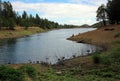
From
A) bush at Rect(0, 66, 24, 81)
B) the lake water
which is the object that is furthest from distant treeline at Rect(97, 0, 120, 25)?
bush at Rect(0, 66, 24, 81)

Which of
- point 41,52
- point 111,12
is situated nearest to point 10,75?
point 41,52

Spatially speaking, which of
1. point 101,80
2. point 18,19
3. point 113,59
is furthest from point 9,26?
point 101,80

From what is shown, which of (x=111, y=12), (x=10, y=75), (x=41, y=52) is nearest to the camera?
(x=10, y=75)

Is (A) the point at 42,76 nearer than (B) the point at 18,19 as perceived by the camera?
Yes

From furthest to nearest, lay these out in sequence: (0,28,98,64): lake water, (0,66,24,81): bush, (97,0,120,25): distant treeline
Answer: (97,0,120,25): distant treeline, (0,28,98,64): lake water, (0,66,24,81): bush

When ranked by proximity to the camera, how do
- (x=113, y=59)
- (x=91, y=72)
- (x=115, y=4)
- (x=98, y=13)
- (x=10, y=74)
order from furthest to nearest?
(x=98, y=13), (x=115, y=4), (x=113, y=59), (x=91, y=72), (x=10, y=74)

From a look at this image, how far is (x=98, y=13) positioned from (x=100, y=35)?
83.9 feet

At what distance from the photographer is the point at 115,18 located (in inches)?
3219

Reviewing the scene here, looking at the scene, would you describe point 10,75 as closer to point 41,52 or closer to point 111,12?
point 41,52

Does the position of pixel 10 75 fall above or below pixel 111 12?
below

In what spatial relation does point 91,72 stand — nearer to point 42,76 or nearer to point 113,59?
point 42,76

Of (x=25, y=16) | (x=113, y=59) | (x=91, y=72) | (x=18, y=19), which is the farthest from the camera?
(x=25, y=16)

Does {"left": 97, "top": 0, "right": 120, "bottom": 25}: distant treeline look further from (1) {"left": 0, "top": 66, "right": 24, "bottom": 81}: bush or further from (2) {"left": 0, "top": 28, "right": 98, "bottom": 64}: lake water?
(1) {"left": 0, "top": 66, "right": 24, "bottom": 81}: bush

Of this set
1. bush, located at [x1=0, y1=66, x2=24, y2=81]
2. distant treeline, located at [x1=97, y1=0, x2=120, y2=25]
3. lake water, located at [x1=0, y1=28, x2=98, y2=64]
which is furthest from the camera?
distant treeline, located at [x1=97, y1=0, x2=120, y2=25]
